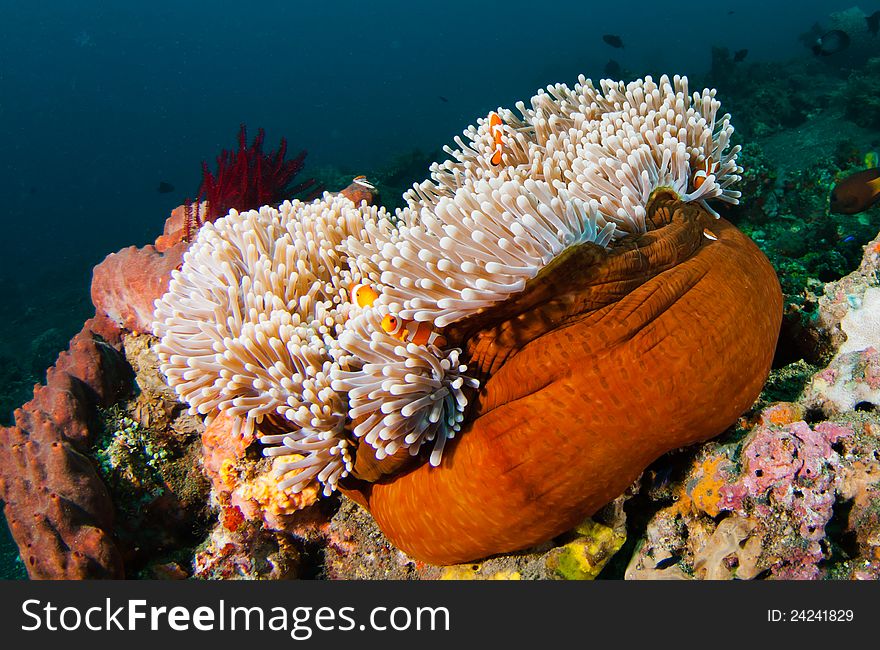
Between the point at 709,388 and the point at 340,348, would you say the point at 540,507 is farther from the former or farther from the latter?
the point at 340,348

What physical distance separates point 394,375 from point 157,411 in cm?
147

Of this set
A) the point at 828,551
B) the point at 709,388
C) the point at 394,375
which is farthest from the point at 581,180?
the point at 828,551

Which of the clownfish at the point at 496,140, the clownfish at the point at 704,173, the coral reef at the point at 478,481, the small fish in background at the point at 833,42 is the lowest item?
the coral reef at the point at 478,481

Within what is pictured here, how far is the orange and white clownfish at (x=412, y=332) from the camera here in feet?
4.87

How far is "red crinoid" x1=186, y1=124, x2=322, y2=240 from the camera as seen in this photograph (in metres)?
3.04

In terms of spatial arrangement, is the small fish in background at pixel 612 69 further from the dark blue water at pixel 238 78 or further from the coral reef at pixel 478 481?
the coral reef at pixel 478 481

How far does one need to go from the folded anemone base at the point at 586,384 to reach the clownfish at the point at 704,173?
376 millimetres

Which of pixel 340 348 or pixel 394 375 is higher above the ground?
pixel 340 348

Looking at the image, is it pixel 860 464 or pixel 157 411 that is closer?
pixel 860 464

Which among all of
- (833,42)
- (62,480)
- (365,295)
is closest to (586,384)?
(365,295)

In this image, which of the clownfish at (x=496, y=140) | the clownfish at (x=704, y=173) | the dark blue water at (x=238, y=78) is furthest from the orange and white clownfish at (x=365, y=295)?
the dark blue water at (x=238, y=78)

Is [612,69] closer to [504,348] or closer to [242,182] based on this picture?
[242,182]

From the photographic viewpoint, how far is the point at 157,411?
2301 millimetres

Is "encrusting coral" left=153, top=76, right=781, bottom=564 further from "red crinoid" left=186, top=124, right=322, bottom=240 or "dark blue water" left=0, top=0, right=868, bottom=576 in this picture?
"dark blue water" left=0, top=0, right=868, bottom=576
